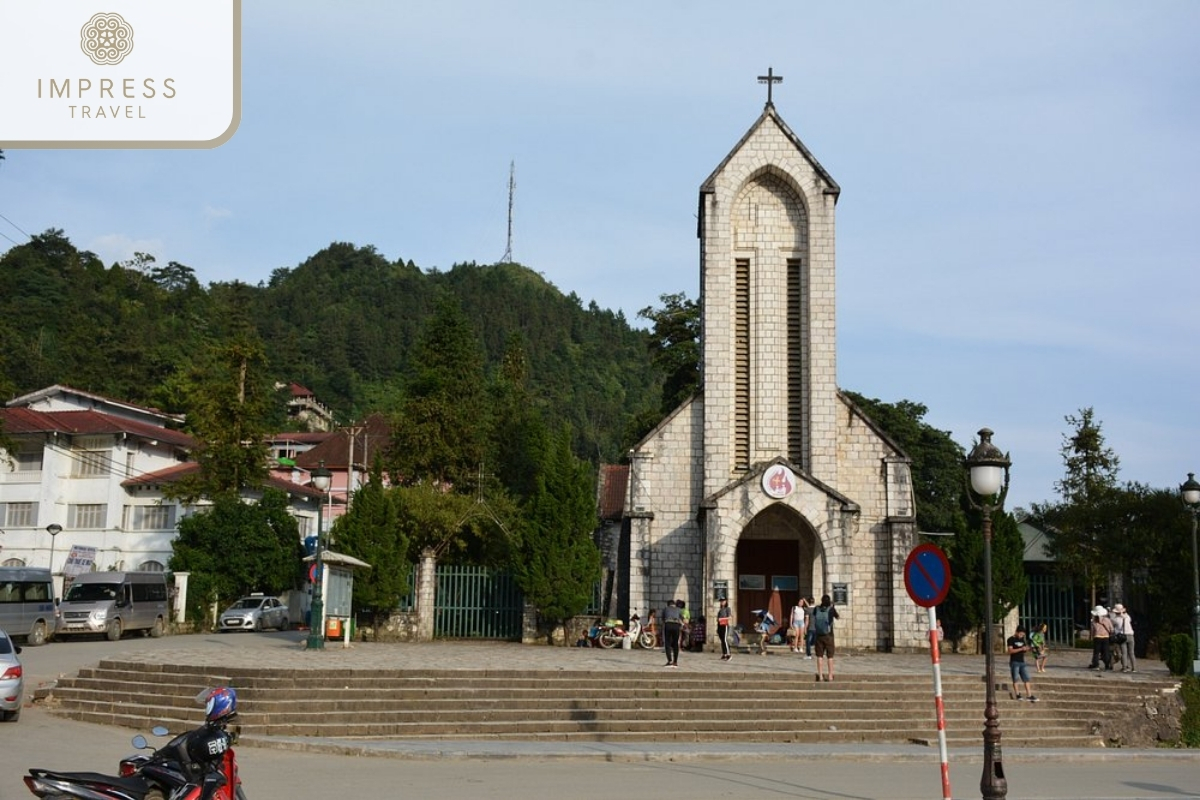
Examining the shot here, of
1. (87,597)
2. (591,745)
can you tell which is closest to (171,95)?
(591,745)

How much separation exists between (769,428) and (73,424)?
3402 cm

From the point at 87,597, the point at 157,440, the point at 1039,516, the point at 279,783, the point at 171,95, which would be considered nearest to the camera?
the point at 171,95

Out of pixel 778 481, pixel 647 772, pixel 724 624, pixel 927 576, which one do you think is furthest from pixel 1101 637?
pixel 927 576

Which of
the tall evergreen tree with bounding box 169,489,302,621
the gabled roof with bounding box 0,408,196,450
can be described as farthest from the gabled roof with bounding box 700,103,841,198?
the gabled roof with bounding box 0,408,196,450

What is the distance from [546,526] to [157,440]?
26.7 metres

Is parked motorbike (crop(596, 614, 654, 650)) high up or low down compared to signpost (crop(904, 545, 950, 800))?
down

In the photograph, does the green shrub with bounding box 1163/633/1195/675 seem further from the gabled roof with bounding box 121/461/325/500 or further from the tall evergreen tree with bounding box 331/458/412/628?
the gabled roof with bounding box 121/461/325/500

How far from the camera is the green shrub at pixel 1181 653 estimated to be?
25.2 meters

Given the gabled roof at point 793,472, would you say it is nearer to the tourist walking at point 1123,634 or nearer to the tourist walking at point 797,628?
the tourist walking at point 797,628

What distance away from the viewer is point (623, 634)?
1257 inches

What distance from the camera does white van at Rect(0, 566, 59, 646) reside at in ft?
107

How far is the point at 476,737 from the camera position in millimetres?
18734

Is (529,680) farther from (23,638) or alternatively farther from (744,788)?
(23,638)

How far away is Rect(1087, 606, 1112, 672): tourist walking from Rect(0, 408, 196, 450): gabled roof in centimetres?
4012
